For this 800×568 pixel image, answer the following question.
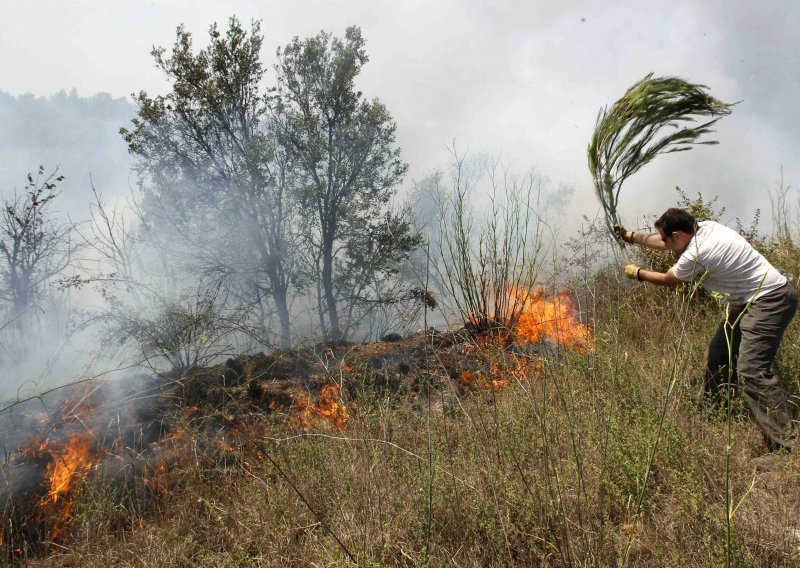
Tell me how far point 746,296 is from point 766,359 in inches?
17.3

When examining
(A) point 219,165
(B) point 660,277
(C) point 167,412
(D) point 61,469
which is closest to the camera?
(B) point 660,277

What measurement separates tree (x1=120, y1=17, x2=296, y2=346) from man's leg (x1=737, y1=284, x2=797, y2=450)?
9.56m

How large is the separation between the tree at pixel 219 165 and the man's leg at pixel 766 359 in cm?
956

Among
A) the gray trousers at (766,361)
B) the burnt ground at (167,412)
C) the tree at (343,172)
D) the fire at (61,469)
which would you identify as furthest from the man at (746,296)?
the tree at (343,172)

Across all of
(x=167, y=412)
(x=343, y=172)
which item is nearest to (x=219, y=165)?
(x=343, y=172)

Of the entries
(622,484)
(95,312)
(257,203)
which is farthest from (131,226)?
(622,484)

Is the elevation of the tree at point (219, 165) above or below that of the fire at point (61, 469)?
above

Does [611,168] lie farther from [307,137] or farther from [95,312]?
[307,137]

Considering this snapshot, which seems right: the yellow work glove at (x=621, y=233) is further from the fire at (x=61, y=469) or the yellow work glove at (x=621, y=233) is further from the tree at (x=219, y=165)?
the tree at (x=219, y=165)

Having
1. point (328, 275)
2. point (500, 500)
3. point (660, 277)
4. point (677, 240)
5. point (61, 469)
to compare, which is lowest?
point (500, 500)

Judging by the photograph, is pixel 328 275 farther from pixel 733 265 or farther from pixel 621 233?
pixel 733 265

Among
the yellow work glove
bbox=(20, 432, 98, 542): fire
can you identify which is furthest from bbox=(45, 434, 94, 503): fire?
the yellow work glove

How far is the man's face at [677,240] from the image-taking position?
3.65 metres

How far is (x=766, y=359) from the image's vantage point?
3270mm
